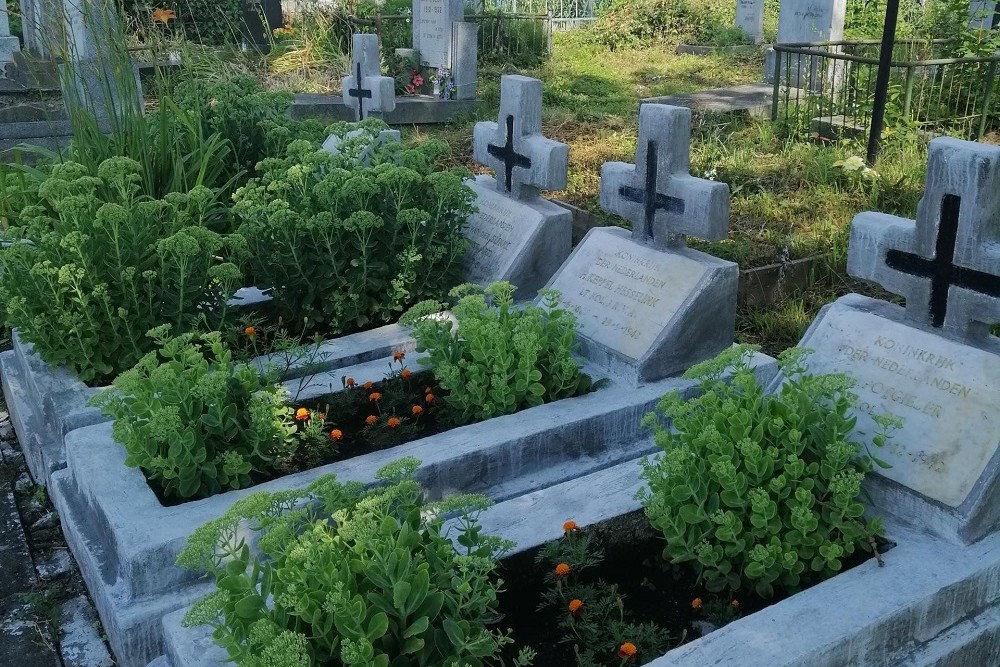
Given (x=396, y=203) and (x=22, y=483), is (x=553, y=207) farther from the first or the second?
(x=22, y=483)

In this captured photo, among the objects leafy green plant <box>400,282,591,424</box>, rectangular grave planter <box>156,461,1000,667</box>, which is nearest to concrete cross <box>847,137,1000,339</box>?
rectangular grave planter <box>156,461,1000,667</box>

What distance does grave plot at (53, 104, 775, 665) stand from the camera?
2877 millimetres

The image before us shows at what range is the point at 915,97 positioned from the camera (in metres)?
7.71

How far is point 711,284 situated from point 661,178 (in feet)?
1.61

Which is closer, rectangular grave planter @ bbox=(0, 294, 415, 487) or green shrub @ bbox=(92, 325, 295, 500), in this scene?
green shrub @ bbox=(92, 325, 295, 500)

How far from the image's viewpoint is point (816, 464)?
2723 millimetres

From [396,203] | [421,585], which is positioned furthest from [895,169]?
[421,585]

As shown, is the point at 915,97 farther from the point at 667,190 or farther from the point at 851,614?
the point at 851,614

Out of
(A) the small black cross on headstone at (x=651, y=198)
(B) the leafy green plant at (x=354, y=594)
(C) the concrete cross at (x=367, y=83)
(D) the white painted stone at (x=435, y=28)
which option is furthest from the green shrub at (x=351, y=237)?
(D) the white painted stone at (x=435, y=28)

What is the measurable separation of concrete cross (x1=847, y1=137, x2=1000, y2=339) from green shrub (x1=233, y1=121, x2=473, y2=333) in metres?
1.90

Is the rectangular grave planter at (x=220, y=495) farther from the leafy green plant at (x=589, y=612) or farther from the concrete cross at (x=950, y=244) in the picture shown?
the concrete cross at (x=950, y=244)

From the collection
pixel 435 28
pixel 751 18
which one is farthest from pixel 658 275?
pixel 751 18

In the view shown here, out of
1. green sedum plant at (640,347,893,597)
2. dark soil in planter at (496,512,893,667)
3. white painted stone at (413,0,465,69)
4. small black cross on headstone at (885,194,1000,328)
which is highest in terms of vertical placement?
white painted stone at (413,0,465,69)

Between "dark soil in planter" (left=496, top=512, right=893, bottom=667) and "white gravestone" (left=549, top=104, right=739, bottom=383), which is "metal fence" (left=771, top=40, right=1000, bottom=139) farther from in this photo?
"dark soil in planter" (left=496, top=512, right=893, bottom=667)
